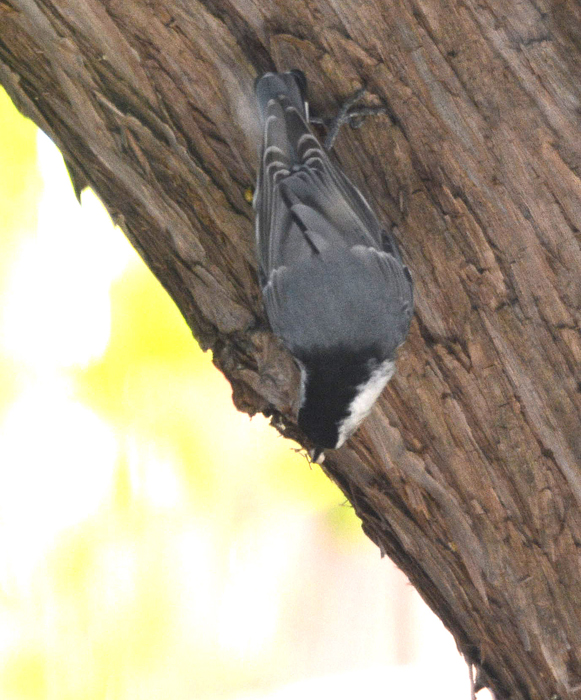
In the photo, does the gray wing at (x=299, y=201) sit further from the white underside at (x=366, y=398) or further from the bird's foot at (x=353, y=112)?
the white underside at (x=366, y=398)

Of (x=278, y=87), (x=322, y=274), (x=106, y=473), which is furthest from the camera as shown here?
(x=106, y=473)

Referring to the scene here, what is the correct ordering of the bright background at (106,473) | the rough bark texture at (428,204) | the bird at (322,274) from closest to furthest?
the rough bark texture at (428,204)
the bird at (322,274)
the bright background at (106,473)

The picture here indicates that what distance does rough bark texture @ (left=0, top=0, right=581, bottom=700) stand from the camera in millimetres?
2000

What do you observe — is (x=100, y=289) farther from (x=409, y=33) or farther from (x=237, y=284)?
(x=409, y=33)

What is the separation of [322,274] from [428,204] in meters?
0.38

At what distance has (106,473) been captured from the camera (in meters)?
3.22

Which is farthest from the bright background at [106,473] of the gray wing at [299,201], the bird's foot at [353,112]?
the bird's foot at [353,112]

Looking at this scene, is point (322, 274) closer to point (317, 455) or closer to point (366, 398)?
point (366, 398)

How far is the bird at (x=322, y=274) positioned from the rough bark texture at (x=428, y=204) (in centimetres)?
5

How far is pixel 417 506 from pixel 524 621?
1.37ft

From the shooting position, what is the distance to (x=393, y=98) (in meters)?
2.03

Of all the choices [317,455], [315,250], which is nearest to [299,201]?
[315,250]

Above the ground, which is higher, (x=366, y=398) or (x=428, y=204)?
(x=428, y=204)

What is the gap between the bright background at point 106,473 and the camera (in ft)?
10.5
